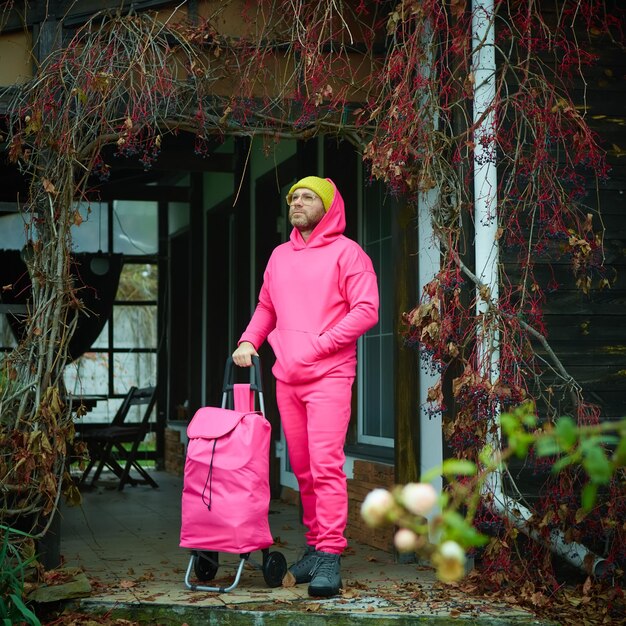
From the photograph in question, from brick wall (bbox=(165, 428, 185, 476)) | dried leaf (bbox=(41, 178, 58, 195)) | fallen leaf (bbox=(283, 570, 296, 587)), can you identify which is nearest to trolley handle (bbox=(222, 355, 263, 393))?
fallen leaf (bbox=(283, 570, 296, 587))

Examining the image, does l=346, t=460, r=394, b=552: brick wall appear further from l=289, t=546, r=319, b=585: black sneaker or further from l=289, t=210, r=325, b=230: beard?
l=289, t=210, r=325, b=230: beard

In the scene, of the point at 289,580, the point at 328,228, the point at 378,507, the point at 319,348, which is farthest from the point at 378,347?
the point at 378,507

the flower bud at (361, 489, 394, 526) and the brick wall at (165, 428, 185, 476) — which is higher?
the flower bud at (361, 489, 394, 526)

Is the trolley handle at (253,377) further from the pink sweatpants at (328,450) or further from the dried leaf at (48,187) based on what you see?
the dried leaf at (48,187)

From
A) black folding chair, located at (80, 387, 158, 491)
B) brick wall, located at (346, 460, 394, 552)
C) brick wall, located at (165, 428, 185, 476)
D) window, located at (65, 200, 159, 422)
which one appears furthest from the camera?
window, located at (65, 200, 159, 422)

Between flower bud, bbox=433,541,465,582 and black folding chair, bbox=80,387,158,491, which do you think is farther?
black folding chair, bbox=80,387,158,491

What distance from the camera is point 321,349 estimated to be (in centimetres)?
416

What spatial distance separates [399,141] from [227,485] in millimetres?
1583

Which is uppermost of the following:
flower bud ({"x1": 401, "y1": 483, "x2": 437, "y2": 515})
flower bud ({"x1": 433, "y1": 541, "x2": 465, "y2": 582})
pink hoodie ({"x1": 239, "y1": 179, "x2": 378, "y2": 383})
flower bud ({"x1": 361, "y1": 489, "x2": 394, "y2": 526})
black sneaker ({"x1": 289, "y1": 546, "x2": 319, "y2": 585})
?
pink hoodie ({"x1": 239, "y1": 179, "x2": 378, "y2": 383})

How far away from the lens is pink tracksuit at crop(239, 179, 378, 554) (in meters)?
4.18

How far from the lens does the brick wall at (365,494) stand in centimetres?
534

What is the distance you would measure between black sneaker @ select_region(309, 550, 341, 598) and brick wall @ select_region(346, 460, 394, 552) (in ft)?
3.36

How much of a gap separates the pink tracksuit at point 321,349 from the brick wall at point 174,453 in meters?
5.45

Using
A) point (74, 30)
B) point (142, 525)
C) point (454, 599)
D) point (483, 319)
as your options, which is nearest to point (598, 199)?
point (483, 319)
